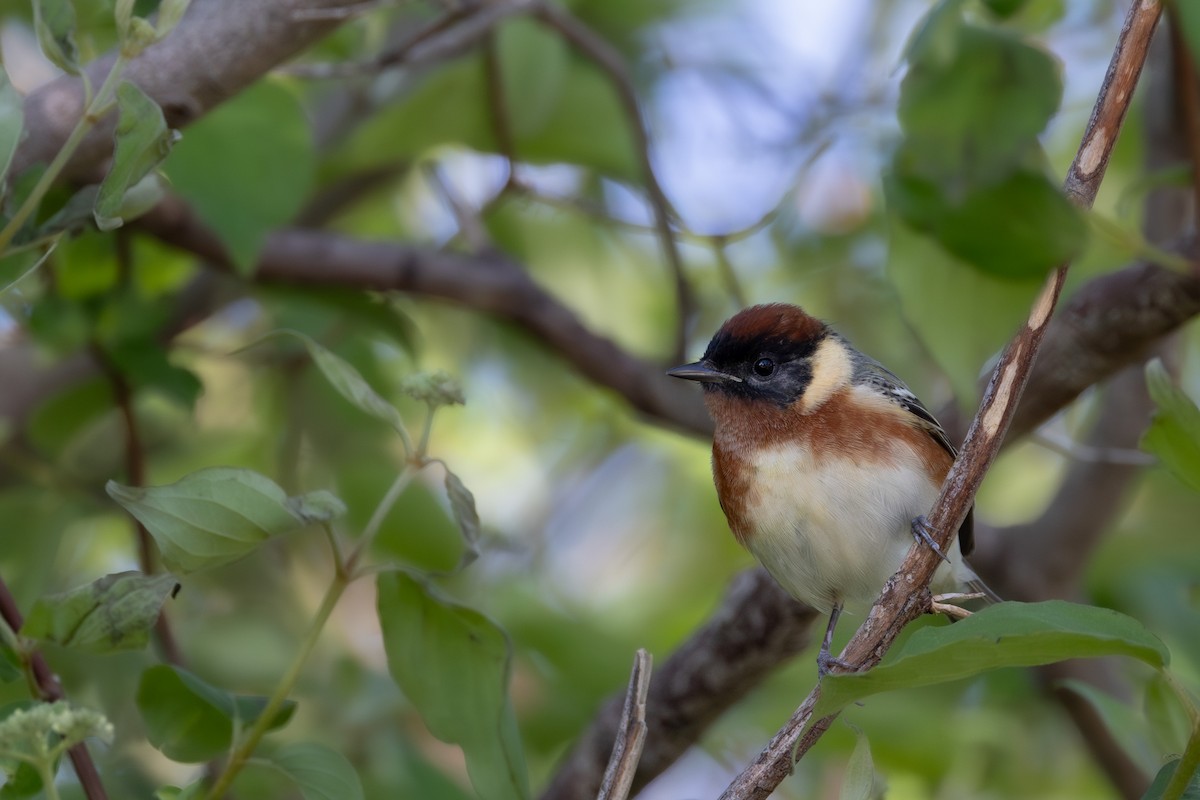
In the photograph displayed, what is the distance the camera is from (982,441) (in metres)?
1.95

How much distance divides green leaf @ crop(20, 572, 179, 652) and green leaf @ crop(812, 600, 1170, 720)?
927mm

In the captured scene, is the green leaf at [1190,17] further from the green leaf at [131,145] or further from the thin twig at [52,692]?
the thin twig at [52,692]

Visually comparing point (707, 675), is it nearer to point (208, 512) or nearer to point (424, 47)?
point (208, 512)

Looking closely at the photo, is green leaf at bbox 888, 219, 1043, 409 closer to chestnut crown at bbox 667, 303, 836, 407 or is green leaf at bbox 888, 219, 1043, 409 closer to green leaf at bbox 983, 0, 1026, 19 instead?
green leaf at bbox 983, 0, 1026, 19

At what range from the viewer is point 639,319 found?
17.2ft

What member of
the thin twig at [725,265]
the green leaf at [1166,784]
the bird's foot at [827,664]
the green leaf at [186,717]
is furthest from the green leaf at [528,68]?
the green leaf at [1166,784]

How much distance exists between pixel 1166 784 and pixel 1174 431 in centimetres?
48

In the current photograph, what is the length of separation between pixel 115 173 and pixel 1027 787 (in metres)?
3.65

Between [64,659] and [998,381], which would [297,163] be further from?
[998,381]

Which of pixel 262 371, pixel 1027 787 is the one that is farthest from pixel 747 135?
pixel 1027 787

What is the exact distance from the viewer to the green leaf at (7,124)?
1699 millimetres

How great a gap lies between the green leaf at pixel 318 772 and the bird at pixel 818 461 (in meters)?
1.25

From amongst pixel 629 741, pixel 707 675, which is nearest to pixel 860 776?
pixel 629 741

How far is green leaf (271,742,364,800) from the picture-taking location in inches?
74.4
